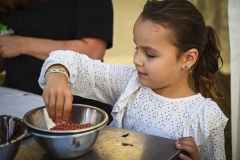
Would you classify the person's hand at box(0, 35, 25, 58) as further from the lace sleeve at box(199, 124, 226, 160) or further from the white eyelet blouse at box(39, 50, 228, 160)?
the lace sleeve at box(199, 124, 226, 160)

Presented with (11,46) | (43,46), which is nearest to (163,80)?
(43,46)

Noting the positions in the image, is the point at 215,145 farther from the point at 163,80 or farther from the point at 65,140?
the point at 65,140

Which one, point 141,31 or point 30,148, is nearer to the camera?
point 30,148

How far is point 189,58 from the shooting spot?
119cm

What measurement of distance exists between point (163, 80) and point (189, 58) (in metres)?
0.13

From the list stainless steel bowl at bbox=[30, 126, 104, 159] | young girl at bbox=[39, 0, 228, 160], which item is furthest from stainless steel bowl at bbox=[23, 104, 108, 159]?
young girl at bbox=[39, 0, 228, 160]

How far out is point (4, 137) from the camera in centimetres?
85

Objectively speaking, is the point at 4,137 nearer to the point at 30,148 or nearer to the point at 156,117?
the point at 30,148

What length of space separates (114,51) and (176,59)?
2.75m

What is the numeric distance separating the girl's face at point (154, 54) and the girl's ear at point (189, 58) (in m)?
0.03

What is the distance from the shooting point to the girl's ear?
1173 millimetres

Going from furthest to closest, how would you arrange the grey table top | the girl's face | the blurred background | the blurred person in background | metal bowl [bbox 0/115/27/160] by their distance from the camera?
1. the blurred background
2. the blurred person in background
3. the girl's face
4. the grey table top
5. metal bowl [bbox 0/115/27/160]

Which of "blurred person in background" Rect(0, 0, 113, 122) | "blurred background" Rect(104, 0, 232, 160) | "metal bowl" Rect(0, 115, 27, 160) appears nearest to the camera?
"metal bowl" Rect(0, 115, 27, 160)

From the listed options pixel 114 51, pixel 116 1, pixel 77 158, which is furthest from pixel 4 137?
pixel 114 51
